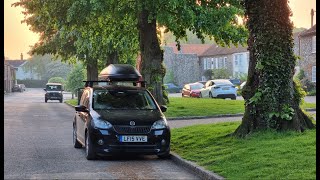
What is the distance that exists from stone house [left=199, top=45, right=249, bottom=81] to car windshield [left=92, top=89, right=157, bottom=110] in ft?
217

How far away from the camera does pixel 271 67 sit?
1227cm

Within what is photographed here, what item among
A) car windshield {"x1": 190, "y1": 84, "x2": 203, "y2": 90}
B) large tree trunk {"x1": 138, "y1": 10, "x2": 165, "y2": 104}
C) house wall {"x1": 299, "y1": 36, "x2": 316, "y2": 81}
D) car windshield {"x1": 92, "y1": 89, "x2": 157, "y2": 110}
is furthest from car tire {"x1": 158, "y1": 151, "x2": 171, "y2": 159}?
house wall {"x1": 299, "y1": 36, "x2": 316, "y2": 81}

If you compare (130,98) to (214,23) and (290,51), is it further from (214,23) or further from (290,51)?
(214,23)

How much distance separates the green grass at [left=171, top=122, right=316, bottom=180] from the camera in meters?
8.27

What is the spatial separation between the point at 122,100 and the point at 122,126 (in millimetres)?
1288

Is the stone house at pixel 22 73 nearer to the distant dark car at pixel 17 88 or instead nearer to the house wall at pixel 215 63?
the distant dark car at pixel 17 88

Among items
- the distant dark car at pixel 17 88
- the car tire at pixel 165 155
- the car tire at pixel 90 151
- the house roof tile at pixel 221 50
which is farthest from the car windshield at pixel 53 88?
the car tire at pixel 165 155

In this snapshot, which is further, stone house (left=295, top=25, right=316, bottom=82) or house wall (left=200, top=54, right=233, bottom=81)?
house wall (left=200, top=54, right=233, bottom=81)

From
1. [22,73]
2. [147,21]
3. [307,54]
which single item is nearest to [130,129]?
[147,21]

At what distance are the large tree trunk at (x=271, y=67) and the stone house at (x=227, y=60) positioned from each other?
2590 inches

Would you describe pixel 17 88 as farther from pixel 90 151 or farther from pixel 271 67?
pixel 271 67

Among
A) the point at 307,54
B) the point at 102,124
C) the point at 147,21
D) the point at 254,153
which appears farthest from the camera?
the point at 307,54

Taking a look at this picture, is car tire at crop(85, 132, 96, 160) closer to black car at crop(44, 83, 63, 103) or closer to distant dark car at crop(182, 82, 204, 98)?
distant dark car at crop(182, 82, 204, 98)

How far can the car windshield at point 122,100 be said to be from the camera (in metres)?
12.0
